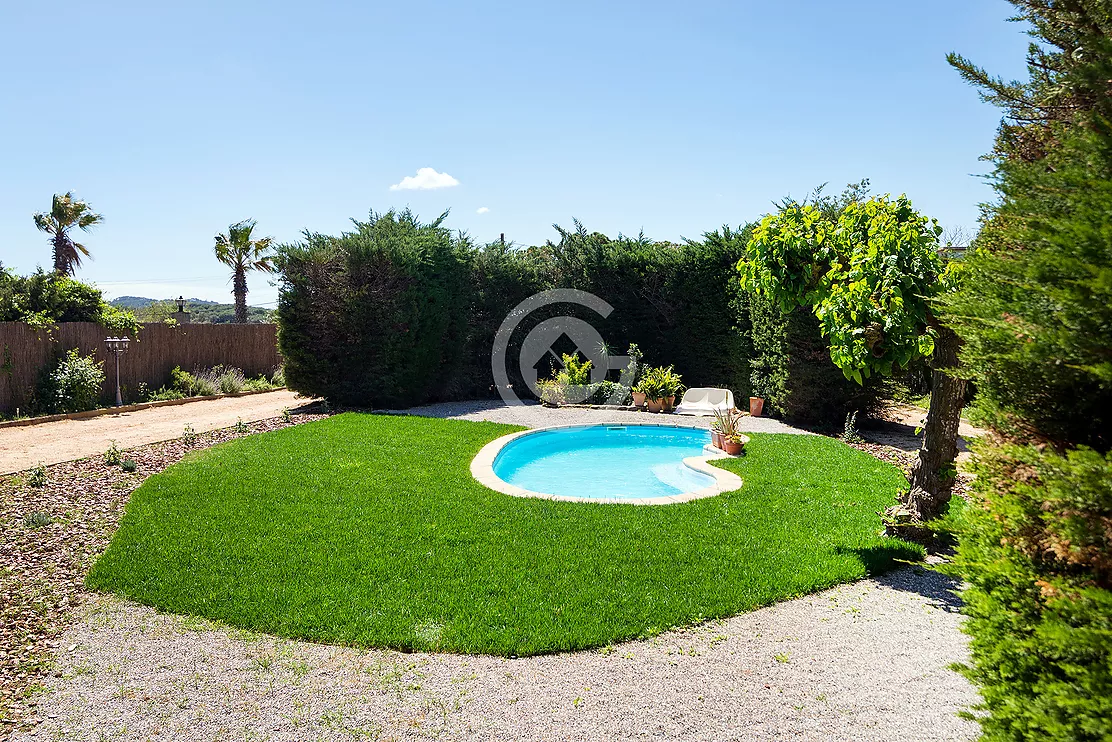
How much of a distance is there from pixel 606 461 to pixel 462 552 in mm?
5844

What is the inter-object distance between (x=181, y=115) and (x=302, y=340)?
18.5ft

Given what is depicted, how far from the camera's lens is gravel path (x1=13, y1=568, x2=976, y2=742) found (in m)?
3.25

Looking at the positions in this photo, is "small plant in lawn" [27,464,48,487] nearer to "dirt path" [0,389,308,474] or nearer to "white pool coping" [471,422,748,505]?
"dirt path" [0,389,308,474]

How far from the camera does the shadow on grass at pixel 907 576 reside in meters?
4.96

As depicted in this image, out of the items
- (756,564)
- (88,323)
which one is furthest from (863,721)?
(88,323)

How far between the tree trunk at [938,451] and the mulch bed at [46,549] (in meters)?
7.38

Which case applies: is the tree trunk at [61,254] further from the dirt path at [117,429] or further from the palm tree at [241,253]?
the dirt path at [117,429]

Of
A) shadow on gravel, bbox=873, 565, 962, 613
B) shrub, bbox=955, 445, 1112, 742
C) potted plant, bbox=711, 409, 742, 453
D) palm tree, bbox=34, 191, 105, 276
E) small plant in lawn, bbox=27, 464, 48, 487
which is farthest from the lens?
palm tree, bbox=34, 191, 105, 276

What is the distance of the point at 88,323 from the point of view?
48.7 feet

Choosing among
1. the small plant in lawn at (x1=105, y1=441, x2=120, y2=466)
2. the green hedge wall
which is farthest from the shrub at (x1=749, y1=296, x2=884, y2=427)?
the small plant in lawn at (x1=105, y1=441, x2=120, y2=466)

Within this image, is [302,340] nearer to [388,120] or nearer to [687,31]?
[388,120]

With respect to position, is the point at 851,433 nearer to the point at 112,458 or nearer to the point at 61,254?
the point at 112,458

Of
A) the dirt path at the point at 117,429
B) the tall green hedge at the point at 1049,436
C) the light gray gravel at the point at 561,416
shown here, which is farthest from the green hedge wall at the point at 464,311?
the tall green hedge at the point at 1049,436

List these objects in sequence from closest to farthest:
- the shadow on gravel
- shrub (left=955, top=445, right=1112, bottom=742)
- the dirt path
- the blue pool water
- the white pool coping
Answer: shrub (left=955, top=445, right=1112, bottom=742) → the shadow on gravel → the white pool coping → the blue pool water → the dirt path
